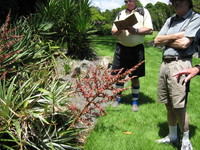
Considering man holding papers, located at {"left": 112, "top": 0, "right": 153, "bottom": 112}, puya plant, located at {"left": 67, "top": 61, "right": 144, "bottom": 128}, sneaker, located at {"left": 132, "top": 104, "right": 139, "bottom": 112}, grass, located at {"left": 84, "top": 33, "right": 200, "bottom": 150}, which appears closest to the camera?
puya plant, located at {"left": 67, "top": 61, "right": 144, "bottom": 128}

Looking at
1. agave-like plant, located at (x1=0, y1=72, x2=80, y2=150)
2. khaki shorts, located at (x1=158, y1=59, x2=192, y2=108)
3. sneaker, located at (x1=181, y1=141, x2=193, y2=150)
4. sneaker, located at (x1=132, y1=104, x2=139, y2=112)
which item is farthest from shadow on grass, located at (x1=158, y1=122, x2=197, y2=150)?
agave-like plant, located at (x1=0, y1=72, x2=80, y2=150)

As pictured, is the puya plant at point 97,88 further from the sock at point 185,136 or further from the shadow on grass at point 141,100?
the shadow on grass at point 141,100

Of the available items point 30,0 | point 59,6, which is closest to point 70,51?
point 59,6

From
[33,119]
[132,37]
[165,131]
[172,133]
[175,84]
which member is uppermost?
[132,37]

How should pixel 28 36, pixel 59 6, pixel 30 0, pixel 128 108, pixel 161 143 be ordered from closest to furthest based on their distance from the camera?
pixel 161 143, pixel 28 36, pixel 128 108, pixel 59 6, pixel 30 0

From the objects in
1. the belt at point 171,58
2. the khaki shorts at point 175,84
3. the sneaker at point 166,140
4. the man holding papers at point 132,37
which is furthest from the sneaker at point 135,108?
the belt at point 171,58

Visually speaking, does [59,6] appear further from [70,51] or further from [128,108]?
[128,108]

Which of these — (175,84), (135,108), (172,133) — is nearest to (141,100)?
(135,108)

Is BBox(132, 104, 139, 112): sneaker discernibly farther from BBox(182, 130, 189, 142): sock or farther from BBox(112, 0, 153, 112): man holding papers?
BBox(182, 130, 189, 142): sock

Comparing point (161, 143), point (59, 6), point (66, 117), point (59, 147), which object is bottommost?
point (161, 143)

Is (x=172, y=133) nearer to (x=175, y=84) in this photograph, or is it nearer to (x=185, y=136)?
(x=185, y=136)

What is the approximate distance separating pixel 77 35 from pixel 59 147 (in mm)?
5332

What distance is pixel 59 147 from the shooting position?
8.90 feet

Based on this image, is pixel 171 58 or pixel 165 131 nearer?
pixel 171 58
